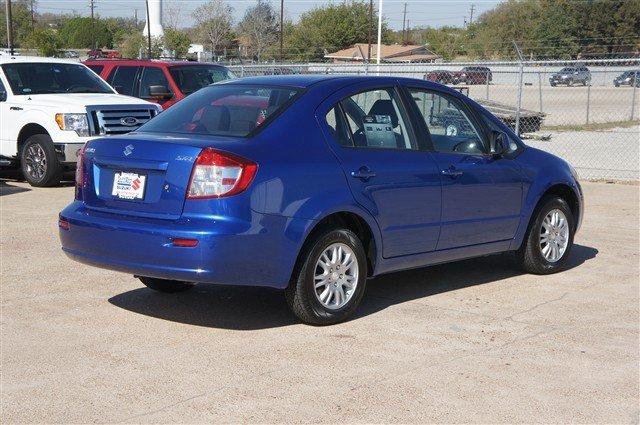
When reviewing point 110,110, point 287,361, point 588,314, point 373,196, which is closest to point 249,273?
point 287,361

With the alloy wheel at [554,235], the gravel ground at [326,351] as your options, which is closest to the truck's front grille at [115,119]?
the gravel ground at [326,351]

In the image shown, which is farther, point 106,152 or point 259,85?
point 259,85

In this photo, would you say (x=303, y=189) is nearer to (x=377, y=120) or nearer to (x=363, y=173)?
(x=363, y=173)

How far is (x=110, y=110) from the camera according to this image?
43.7ft

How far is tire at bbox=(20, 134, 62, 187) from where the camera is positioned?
13.1 metres

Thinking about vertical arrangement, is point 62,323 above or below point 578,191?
below

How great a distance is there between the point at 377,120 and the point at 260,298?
5.32 ft

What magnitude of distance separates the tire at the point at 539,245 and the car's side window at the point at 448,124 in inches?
36.9

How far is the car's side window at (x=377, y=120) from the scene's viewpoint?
21.6ft

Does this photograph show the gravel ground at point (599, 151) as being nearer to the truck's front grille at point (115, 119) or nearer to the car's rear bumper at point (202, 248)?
the truck's front grille at point (115, 119)

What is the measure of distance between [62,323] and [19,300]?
75 cm

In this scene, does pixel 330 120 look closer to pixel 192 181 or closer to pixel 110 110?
pixel 192 181

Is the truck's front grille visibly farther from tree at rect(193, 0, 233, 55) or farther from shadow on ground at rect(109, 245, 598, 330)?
tree at rect(193, 0, 233, 55)

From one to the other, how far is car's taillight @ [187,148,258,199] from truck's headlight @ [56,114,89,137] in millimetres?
7860
